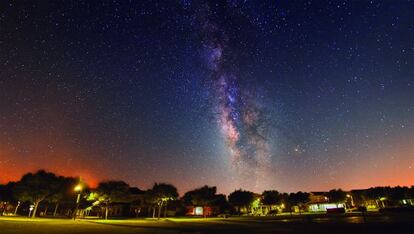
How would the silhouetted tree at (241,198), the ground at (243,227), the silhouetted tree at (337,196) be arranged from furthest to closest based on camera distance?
the silhouetted tree at (337,196), the silhouetted tree at (241,198), the ground at (243,227)

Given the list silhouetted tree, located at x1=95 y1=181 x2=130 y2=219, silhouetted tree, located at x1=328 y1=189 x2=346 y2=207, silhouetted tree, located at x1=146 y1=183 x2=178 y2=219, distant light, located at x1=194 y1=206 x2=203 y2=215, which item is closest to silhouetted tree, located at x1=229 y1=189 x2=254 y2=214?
distant light, located at x1=194 y1=206 x2=203 y2=215

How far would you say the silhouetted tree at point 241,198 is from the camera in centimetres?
10096

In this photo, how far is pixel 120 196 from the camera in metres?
61.9

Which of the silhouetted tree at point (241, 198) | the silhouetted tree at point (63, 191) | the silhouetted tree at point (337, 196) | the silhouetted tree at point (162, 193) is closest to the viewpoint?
the silhouetted tree at point (162, 193)

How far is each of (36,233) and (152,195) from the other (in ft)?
150

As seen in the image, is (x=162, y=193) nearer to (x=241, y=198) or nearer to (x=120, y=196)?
(x=120, y=196)

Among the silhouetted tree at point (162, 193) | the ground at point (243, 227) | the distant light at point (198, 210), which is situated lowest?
the ground at point (243, 227)

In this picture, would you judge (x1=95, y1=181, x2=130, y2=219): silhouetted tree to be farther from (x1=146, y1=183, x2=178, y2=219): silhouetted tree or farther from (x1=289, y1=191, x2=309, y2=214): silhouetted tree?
(x1=289, y1=191, x2=309, y2=214): silhouetted tree

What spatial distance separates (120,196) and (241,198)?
54144 millimetres

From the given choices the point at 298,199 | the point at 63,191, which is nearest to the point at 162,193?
the point at 63,191

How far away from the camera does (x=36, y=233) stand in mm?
20922

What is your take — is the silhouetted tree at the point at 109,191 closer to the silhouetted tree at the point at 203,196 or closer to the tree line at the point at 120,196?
the tree line at the point at 120,196

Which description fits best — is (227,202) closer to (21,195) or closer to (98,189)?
(98,189)

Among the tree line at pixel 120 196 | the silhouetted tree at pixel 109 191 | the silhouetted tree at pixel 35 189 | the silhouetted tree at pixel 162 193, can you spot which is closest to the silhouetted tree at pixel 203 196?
the tree line at pixel 120 196
